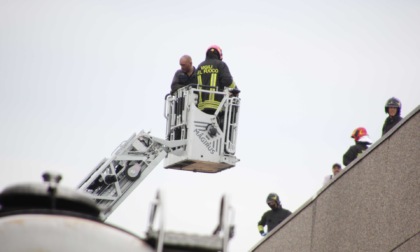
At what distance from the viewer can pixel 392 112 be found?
44.0ft

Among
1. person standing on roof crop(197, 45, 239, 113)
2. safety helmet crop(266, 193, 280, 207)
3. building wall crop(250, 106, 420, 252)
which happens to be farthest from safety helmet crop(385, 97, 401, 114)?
person standing on roof crop(197, 45, 239, 113)

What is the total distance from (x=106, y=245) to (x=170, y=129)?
38.4 ft

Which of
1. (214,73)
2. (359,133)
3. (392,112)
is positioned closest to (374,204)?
(392,112)

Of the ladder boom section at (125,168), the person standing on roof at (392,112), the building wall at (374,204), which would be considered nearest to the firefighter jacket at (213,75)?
the ladder boom section at (125,168)

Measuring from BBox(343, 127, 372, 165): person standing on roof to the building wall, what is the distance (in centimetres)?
55

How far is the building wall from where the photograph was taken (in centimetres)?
1166

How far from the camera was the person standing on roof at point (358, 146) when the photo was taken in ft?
47.3

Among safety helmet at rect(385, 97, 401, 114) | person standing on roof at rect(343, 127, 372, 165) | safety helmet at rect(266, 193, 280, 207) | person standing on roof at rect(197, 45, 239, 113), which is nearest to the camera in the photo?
safety helmet at rect(385, 97, 401, 114)

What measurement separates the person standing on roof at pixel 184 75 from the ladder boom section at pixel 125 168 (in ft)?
2.98

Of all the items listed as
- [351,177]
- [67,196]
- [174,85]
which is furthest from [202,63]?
[67,196]

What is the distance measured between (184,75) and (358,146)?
4.03 metres

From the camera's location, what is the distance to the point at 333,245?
13711 mm

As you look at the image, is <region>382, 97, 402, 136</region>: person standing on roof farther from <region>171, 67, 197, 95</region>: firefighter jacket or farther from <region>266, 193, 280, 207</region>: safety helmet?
<region>171, 67, 197, 95</region>: firefighter jacket

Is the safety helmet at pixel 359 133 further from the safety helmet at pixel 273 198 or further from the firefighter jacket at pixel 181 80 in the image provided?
the firefighter jacket at pixel 181 80
